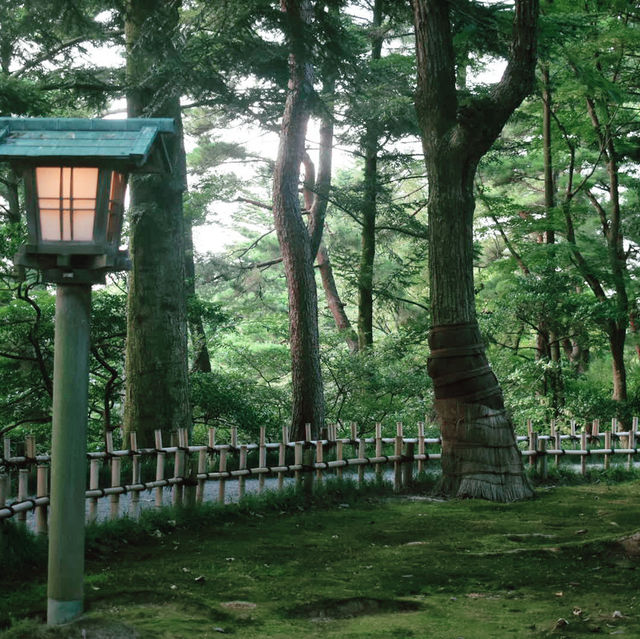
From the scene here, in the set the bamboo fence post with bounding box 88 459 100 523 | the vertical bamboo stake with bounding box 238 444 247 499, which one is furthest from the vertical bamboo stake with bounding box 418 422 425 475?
the bamboo fence post with bounding box 88 459 100 523

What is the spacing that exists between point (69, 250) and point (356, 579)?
274 centimetres

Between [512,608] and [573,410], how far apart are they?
12.3m

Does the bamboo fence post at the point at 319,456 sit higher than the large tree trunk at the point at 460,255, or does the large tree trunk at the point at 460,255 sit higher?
the large tree trunk at the point at 460,255

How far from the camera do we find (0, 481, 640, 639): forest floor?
4.10 metres

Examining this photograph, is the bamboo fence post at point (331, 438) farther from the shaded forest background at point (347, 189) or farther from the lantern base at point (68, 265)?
the lantern base at point (68, 265)

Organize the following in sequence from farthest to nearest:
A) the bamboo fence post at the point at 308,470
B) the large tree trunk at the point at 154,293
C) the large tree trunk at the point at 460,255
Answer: the large tree trunk at the point at 154,293 < the large tree trunk at the point at 460,255 < the bamboo fence post at the point at 308,470

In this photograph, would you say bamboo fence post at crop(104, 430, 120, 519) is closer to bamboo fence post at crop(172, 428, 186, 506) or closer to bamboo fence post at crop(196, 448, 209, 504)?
bamboo fence post at crop(172, 428, 186, 506)

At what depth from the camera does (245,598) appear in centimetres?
464

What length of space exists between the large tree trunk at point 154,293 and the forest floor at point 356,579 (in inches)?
124

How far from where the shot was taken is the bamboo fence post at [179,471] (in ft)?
23.4

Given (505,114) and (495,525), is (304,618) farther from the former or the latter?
(505,114)

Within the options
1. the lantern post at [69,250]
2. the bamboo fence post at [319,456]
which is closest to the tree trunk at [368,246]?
the bamboo fence post at [319,456]

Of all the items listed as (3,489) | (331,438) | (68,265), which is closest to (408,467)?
(331,438)

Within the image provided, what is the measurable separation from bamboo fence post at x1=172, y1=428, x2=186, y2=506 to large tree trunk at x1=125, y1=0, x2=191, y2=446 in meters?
3.04
